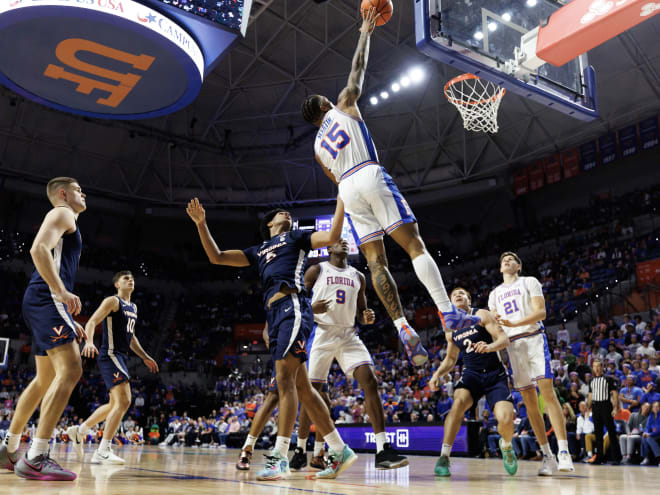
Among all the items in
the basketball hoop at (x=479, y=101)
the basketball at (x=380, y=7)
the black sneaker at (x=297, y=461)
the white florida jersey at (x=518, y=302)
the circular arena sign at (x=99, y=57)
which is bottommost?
the black sneaker at (x=297, y=461)

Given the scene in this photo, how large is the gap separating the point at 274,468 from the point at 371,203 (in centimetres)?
207

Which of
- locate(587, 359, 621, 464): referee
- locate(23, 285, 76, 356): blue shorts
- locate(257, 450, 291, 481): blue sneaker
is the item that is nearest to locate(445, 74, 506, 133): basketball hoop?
locate(587, 359, 621, 464): referee

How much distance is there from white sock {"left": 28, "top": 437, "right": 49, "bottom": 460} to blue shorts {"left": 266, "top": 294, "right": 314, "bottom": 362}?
1.68 m

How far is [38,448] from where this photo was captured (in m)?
4.02

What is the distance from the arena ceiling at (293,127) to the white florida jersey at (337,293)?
1377cm

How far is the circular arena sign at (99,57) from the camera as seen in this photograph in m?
10.5

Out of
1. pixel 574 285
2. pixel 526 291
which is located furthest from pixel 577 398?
pixel 574 285

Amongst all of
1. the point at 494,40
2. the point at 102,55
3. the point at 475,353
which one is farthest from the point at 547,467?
the point at 102,55

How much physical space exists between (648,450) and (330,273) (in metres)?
6.11

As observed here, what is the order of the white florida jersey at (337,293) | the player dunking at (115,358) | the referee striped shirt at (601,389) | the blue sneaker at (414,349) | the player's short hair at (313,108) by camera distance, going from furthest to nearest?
the referee striped shirt at (601,389) < the player dunking at (115,358) < the white florida jersey at (337,293) < the player's short hair at (313,108) < the blue sneaker at (414,349)

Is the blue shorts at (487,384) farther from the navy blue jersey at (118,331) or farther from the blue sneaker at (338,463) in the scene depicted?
the navy blue jersey at (118,331)

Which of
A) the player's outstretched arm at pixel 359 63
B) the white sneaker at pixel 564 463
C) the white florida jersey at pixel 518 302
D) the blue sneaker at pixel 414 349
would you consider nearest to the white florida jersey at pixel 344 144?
the player's outstretched arm at pixel 359 63

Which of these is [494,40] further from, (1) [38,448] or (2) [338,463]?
(1) [38,448]

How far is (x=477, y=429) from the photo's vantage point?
466 inches
